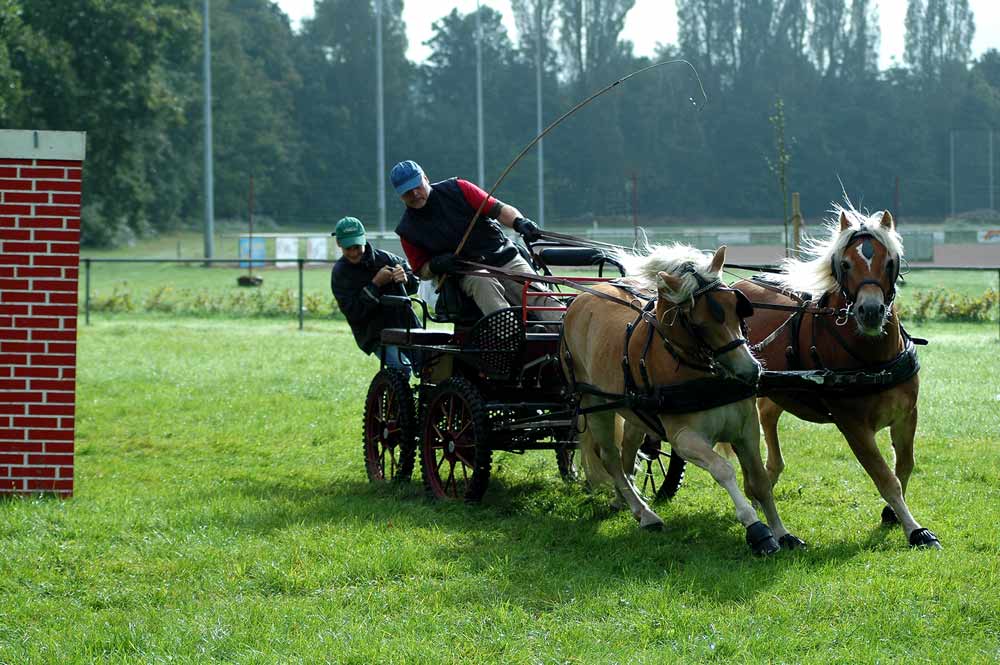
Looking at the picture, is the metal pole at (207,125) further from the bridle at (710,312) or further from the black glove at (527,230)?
the bridle at (710,312)

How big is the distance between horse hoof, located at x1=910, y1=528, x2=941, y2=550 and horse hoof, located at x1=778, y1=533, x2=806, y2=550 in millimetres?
549

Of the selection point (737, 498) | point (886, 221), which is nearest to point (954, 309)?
point (886, 221)

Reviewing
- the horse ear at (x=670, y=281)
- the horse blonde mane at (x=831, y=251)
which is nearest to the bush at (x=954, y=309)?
the horse blonde mane at (x=831, y=251)

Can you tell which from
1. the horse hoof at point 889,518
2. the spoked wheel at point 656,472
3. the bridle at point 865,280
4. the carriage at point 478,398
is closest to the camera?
the bridle at point 865,280

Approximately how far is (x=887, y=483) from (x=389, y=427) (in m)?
3.62

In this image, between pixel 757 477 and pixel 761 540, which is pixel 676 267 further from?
pixel 761 540

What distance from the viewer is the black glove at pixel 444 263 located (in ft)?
25.5

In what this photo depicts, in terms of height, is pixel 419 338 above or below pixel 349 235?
below

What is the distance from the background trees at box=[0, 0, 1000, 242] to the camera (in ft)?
209

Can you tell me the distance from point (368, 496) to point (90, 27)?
40113 millimetres

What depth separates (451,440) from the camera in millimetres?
7828

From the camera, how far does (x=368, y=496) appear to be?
8.11 meters

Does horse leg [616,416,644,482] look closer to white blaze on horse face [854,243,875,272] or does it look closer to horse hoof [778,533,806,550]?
horse hoof [778,533,806,550]

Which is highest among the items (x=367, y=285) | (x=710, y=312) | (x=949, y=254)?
(x=949, y=254)
